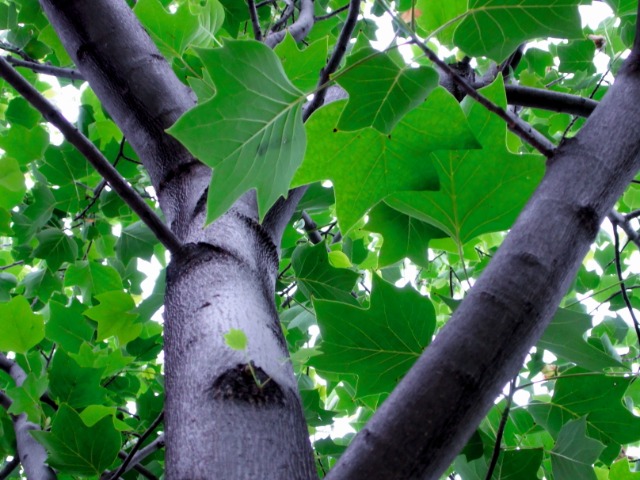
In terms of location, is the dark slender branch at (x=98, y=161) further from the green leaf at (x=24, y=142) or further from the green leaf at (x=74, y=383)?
the green leaf at (x=24, y=142)

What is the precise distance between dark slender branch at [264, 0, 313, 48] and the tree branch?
981 millimetres

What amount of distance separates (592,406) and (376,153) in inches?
24.3

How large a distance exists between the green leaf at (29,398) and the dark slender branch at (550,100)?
1.05 m

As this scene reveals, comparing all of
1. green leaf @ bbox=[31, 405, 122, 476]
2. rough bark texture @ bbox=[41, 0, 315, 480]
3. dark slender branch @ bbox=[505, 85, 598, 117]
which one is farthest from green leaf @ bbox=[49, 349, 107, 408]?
dark slender branch @ bbox=[505, 85, 598, 117]

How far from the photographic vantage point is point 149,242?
1.67 m

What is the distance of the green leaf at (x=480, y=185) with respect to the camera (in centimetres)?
73

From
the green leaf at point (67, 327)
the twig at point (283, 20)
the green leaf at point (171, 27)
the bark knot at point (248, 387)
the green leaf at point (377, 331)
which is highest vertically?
the twig at point (283, 20)

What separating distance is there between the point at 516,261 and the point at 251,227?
45 cm

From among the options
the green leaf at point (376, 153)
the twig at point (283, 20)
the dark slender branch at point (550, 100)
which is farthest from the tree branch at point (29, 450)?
the twig at point (283, 20)

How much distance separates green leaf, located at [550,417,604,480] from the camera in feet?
2.67

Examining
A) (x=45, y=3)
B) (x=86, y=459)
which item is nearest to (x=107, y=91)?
(x=45, y=3)

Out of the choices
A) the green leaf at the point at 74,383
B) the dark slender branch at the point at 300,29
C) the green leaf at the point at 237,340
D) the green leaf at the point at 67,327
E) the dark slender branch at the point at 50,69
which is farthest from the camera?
the dark slender branch at the point at 300,29

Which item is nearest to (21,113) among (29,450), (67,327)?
(67,327)

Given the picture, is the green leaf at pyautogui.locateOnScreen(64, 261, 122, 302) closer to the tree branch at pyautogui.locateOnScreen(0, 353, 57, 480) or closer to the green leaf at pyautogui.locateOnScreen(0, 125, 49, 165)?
the green leaf at pyautogui.locateOnScreen(0, 125, 49, 165)
